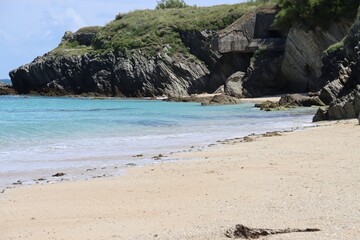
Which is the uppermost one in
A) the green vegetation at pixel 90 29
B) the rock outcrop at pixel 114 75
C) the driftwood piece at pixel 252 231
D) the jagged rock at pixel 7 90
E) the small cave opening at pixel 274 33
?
the green vegetation at pixel 90 29

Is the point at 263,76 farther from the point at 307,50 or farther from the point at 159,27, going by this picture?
the point at 159,27

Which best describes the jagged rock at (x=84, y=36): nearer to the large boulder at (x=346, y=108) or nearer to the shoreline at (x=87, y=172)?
the large boulder at (x=346, y=108)

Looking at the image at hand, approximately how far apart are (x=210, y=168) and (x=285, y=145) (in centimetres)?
423

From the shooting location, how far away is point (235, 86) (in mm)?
51281

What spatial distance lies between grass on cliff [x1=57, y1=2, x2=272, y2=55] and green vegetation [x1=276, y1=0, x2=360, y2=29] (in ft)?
38.5

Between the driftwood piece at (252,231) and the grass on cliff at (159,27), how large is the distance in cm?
5470

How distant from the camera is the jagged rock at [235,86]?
50.7 metres

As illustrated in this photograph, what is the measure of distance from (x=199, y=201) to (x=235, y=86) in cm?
4326

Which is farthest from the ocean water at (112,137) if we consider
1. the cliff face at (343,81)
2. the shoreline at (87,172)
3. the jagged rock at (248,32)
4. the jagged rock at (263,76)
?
the jagged rock at (248,32)

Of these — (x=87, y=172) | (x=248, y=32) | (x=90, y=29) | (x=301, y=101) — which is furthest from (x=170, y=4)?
(x=87, y=172)

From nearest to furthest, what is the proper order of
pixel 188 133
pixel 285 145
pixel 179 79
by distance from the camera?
pixel 285 145, pixel 188 133, pixel 179 79

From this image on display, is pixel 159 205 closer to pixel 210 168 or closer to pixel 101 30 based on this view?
pixel 210 168

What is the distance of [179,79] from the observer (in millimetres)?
58781

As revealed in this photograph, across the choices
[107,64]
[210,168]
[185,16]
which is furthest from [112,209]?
[185,16]
